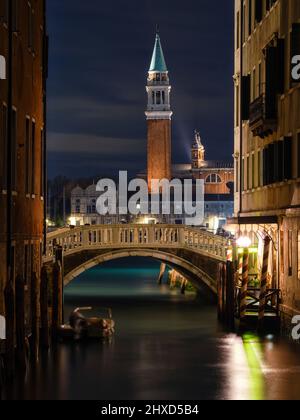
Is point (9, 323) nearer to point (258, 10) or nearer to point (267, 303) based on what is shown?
point (267, 303)

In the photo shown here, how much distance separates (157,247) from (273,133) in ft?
28.9

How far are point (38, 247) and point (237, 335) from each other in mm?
3955

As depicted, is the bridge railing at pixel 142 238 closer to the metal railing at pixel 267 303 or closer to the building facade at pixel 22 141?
the building facade at pixel 22 141

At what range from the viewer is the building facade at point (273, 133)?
68.4ft

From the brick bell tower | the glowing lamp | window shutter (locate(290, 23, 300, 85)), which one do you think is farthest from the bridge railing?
the brick bell tower

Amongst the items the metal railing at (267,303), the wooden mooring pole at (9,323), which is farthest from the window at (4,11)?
the metal railing at (267,303)

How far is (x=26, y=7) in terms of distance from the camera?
800 inches

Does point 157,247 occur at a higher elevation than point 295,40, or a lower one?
lower

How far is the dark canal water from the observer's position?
53.3 feet

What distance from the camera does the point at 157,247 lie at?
31328 millimetres

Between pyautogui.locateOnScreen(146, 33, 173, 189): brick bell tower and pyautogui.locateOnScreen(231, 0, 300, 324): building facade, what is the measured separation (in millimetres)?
65042

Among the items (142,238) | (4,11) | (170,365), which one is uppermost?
(4,11)

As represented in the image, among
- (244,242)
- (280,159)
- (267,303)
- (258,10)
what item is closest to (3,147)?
(280,159)
